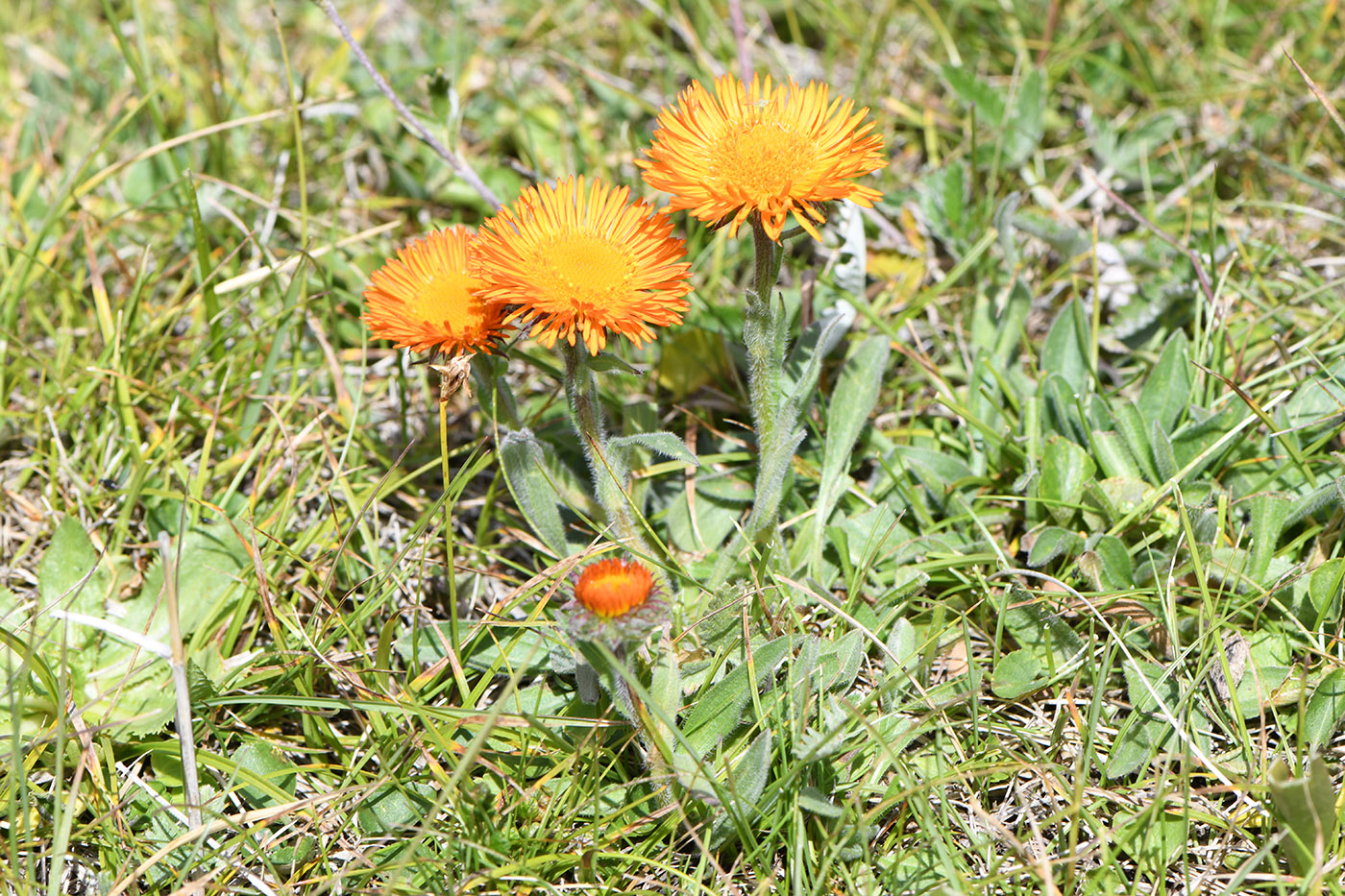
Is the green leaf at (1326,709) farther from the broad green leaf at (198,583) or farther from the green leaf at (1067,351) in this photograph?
the broad green leaf at (198,583)

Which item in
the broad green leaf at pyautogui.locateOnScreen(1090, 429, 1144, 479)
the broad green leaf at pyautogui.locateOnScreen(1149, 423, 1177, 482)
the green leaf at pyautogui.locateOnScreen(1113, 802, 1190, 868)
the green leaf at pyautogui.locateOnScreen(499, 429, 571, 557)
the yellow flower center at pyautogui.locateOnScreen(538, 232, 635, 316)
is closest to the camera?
the green leaf at pyautogui.locateOnScreen(1113, 802, 1190, 868)

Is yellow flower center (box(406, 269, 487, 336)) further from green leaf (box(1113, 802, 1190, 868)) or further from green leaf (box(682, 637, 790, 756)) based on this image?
green leaf (box(1113, 802, 1190, 868))

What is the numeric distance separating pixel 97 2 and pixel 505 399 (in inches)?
138

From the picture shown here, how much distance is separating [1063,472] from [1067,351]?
1.91ft

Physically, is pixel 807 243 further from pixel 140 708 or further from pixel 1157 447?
pixel 140 708

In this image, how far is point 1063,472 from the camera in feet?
8.90

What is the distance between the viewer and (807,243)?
3.60m

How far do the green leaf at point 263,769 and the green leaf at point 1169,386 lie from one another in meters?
2.42

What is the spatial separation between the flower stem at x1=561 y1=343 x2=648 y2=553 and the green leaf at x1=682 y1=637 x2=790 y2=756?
1.27ft

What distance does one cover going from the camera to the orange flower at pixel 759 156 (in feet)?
7.08

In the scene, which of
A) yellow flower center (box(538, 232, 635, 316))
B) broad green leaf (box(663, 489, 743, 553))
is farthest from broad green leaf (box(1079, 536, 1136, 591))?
yellow flower center (box(538, 232, 635, 316))

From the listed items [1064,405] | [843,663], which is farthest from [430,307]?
[1064,405]

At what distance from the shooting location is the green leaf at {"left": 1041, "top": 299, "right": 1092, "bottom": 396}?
10.2 feet

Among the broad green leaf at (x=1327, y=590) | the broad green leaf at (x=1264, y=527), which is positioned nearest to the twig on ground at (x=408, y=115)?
the broad green leaf at (x=1264, y=527)
